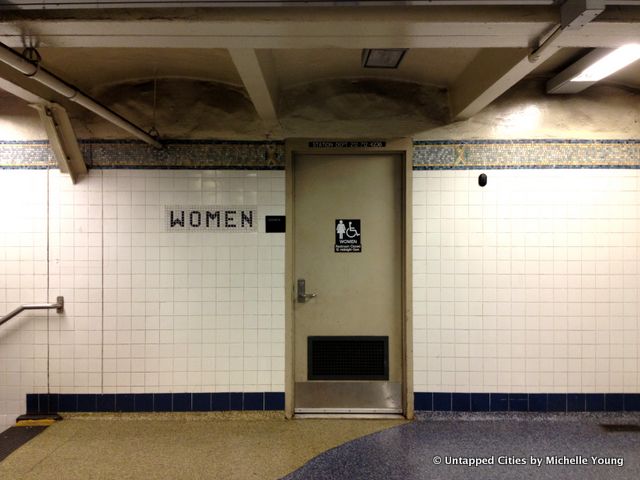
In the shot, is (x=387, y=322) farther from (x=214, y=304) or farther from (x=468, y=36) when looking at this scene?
(x=468, y=36)

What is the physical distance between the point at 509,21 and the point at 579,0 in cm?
28

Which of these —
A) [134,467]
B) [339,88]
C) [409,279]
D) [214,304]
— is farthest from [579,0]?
[134,467]

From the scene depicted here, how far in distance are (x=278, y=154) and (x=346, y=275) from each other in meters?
1.21

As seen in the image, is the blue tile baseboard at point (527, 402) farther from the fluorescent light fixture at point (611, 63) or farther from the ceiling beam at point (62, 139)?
the ceiling beam at point (62, 139)

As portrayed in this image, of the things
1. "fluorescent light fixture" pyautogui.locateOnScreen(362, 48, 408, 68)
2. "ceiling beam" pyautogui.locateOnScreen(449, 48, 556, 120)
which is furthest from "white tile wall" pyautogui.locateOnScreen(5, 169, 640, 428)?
"fluorescent light fixture" pyautogui.locateOnScreen(362, 48, 408, 68)

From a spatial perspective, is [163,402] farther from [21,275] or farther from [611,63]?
[611,63]

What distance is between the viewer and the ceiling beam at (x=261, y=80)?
2324 millimetres

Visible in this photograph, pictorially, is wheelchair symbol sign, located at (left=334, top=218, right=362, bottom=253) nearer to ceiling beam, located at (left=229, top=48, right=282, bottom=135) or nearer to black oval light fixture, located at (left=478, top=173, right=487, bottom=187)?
ceiling beam, located at (left=229, top=48, right=282, bottom=135)

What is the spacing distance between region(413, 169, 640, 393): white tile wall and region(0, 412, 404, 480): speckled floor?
904mm

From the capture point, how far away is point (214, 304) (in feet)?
11.4

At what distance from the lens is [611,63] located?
2.79 m

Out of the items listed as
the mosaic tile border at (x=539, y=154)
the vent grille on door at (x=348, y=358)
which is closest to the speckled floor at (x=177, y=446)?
the vent grille on door at (x=348, y=358)

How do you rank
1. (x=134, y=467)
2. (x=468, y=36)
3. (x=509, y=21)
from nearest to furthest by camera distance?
1. (x=509, y=21)
2. (x=468, y=36)
3. (x=134, y=467)

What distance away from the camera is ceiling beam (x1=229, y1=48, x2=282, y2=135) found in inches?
91.5
